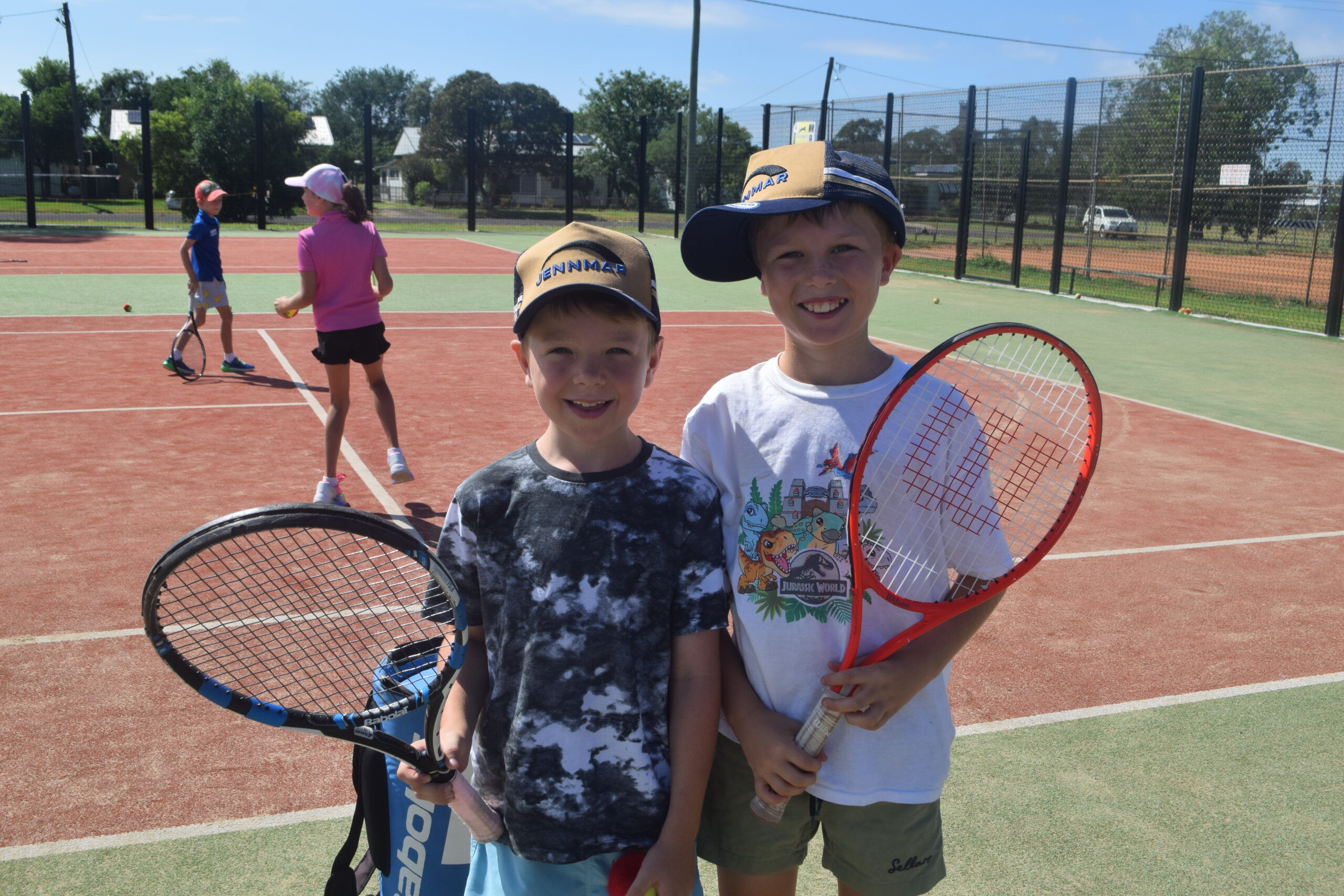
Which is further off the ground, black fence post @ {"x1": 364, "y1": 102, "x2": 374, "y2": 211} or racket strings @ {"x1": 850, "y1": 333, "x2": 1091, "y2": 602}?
black fence post @ {"x1": 364, "y1": 102, "x2": 374, "y2": 211}

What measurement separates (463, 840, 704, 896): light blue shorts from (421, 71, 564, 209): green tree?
3599 centimetres

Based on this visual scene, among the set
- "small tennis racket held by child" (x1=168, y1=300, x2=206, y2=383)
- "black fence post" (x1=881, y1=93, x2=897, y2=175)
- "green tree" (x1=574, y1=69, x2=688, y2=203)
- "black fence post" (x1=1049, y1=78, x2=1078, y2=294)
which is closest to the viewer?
"small tennis racket held by child" (x1=168, y1=300, x2=206, y2=383)

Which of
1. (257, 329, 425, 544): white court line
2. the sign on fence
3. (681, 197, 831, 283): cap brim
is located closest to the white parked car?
the sign on fence

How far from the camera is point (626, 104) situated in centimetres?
6438

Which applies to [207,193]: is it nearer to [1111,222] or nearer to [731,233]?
[731,233]

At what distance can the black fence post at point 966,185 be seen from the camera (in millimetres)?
20859

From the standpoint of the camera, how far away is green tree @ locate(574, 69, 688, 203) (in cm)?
5953

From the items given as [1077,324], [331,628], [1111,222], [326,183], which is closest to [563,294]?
[331,628]

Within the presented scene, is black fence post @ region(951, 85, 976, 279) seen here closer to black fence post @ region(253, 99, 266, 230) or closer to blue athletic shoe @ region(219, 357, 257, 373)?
blue athletic shoe @ region(219, 357, 257, 373)

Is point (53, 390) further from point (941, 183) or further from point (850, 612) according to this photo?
point (941, 183)

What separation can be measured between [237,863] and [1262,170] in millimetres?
16881

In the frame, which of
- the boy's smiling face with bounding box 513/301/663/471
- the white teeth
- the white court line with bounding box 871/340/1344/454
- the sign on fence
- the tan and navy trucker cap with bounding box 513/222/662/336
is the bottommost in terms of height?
the white court line with bounding box 871/340/1344/454

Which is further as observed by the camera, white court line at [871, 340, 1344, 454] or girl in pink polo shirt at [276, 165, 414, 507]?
white court line at [871, 340, 1344, 454]

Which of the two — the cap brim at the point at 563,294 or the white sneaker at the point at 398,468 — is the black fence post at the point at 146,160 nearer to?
the white sneaker at the point at 398,468
